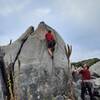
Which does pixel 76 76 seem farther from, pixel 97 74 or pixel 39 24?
pixel 97 74

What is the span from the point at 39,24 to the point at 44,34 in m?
1.00

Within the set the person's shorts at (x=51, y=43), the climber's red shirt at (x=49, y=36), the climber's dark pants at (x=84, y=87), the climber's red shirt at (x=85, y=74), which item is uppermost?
the climber's red shirt at (x=49, y=36)

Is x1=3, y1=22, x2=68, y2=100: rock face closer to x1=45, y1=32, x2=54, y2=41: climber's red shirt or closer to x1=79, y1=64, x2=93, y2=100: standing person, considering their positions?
x1=45, y1=32, x2=54, y2=41: climber's red shirt

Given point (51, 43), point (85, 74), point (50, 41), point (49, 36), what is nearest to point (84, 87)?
point (85, 74)

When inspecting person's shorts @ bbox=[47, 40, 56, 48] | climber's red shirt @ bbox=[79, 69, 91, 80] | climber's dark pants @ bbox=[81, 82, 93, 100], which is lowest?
climber's dark pants @ bbox=[81, 82, 93, 100]

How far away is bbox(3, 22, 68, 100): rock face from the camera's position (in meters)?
30.2

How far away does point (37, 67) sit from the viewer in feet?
102

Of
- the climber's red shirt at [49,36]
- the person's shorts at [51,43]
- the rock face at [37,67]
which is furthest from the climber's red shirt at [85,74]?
the climber's red shirt at [49,36]

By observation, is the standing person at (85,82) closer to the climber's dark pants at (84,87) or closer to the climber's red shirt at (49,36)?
the climber's dark pants at (84,87)

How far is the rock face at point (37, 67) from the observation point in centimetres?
3016

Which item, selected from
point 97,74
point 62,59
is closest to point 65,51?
point 62,59

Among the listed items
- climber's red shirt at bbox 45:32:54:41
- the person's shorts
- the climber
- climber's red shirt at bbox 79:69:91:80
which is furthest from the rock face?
climber's red shirt at bbox 79:69:91:80

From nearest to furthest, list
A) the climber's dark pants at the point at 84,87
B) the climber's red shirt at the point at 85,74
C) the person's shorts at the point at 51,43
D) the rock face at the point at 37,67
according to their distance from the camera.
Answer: the rock face at the point at 37,67
the person's shorts at the point at 51,43
the climber's red shirt at the point at 85,74
the climber's dark pants at the point at 84,87

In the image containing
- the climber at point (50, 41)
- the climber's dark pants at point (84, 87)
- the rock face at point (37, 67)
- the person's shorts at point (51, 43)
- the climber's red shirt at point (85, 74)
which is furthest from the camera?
the climber's dark pants at point (84, 87)
